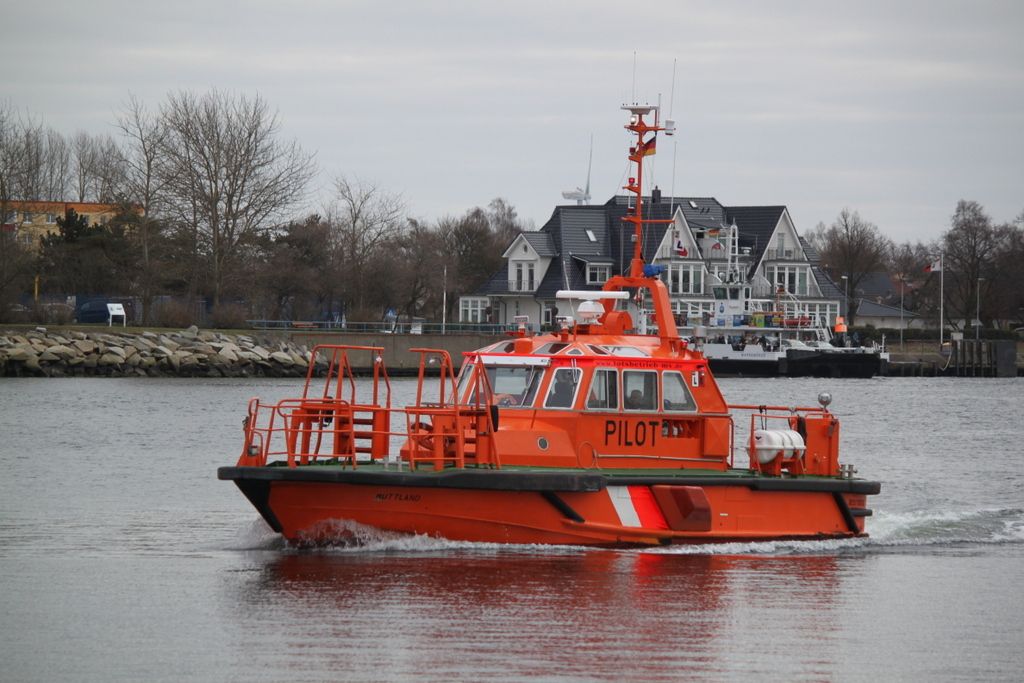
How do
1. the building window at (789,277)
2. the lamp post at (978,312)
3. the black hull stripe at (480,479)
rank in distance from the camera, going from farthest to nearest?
1. the lamp post at (978,312)
2. the building window at (789,277)
3. the black hull stripe at (480,479)

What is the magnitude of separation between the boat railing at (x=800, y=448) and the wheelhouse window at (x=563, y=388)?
2.22 meters

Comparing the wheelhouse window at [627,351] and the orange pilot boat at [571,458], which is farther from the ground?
the wheelhouse window at [627,351]

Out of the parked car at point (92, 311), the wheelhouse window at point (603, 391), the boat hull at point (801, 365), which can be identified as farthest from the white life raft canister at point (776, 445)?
the boat hull at point (801, 365)

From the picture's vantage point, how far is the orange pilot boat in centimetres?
1130

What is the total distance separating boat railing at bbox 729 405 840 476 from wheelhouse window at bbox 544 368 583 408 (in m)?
2.22

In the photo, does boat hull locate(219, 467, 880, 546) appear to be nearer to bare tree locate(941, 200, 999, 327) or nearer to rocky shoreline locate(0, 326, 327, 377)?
rocky shoreline locate(0, 326, 327, 377)

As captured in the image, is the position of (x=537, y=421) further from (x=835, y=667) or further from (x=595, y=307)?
(x=835, y=667)

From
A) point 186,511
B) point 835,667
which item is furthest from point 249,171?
point 835,667

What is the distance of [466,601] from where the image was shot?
9.71 meters

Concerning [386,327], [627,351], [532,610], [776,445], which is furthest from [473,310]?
[532,610]

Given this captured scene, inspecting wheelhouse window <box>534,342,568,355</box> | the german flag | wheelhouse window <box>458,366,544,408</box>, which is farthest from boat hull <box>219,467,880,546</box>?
the german flag

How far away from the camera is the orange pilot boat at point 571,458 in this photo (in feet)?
37.1

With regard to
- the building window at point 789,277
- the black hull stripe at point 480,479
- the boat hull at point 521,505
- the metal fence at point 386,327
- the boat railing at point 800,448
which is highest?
the building window at point 789,277

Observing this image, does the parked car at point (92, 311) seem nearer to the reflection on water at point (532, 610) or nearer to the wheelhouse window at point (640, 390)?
the reflection on water at point (532, 610)
